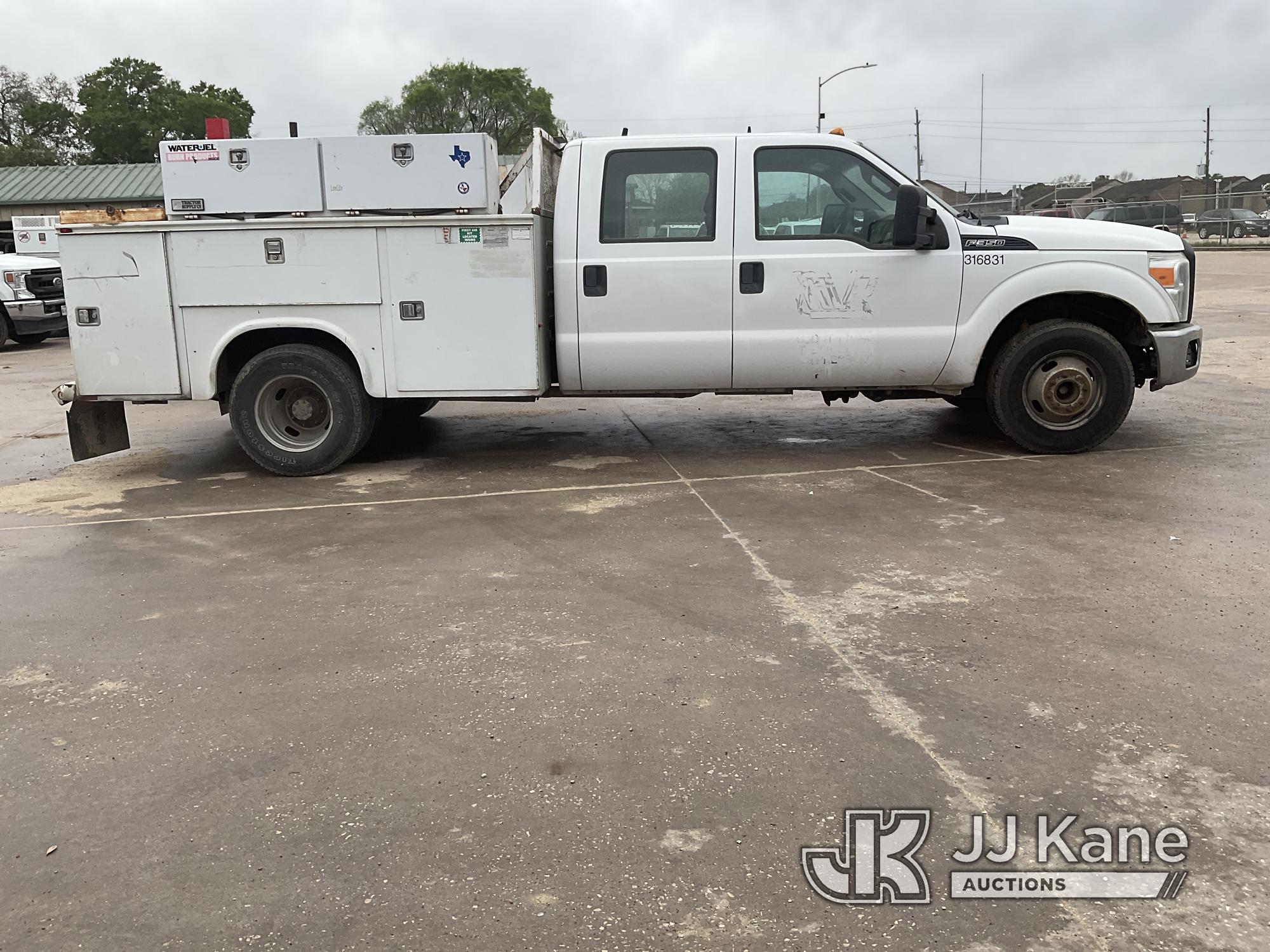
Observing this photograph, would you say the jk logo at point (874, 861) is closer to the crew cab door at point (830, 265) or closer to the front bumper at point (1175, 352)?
the crew cab door at point (830, 265)

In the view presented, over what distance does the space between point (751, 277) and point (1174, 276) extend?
284cm

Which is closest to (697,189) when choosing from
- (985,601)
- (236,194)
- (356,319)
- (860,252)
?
(860,252)

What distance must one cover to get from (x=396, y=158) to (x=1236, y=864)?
5962 millimetres

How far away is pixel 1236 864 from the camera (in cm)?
268

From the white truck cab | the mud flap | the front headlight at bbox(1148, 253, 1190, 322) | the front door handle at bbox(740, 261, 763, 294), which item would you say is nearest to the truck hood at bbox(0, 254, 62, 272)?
the white truck cab

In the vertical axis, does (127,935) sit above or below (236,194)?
below

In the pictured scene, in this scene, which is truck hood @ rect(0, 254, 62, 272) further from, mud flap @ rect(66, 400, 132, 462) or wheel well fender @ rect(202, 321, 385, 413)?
wheel well fender @ rect(202, 321, 385, 413)

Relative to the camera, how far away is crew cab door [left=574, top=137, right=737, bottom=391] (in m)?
6.99

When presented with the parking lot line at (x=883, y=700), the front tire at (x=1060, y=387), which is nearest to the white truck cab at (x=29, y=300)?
the front tire at (x=1060, y=387)

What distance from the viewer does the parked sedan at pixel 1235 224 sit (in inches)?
1818

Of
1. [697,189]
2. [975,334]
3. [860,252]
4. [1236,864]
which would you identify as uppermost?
[697,189]

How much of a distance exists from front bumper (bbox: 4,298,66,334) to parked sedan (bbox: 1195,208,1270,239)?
45323 millimetres

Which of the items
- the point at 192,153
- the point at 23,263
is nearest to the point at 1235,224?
the point at 23,263

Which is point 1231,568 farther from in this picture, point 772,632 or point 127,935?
point 127,935
